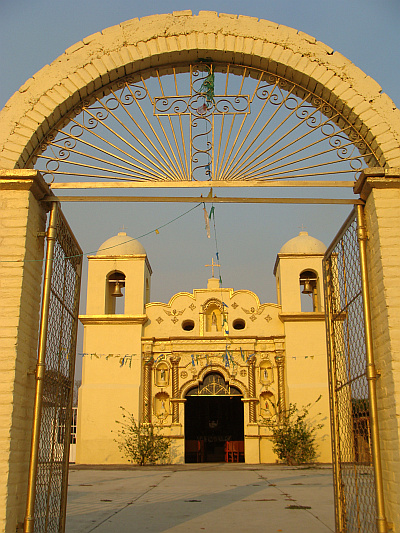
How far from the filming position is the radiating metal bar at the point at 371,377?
4305mm

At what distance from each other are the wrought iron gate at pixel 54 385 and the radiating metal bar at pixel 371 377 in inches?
100

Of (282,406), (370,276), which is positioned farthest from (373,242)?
(282,406)

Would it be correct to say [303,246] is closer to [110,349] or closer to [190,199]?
[110,349]

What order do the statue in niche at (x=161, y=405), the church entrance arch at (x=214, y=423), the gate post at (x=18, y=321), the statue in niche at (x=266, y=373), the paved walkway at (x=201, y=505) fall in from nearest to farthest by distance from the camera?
the gate post at (x=18, y=321) → the paved walkway at (x=201, y=505) → the statue in niche at (x=161, y=405) → the statue in niche at (x=266, y=373) → the church entrance arch at (x=214, y=423)

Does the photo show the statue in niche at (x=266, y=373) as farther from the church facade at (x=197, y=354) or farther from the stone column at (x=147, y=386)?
the stone column at (x=147, y=386)

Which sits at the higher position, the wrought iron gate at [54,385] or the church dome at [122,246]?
the church dome at [122,246]

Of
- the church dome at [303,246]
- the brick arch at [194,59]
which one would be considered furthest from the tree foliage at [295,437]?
the brick arch at [194,59]

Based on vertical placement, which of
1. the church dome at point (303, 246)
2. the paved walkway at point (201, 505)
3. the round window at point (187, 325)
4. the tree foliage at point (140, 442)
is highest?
the church dome at point (303, 246)

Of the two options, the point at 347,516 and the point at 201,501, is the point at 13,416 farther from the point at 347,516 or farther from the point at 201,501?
the point at 201,501

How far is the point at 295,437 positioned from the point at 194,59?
1327cm

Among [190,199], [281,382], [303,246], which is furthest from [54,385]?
[303,246]

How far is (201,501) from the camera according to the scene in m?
7.89

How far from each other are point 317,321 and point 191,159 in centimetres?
1394

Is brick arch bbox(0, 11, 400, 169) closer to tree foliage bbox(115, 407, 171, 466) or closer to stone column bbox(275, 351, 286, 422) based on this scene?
tree foliage bbox(115, 407, 171, 466)
